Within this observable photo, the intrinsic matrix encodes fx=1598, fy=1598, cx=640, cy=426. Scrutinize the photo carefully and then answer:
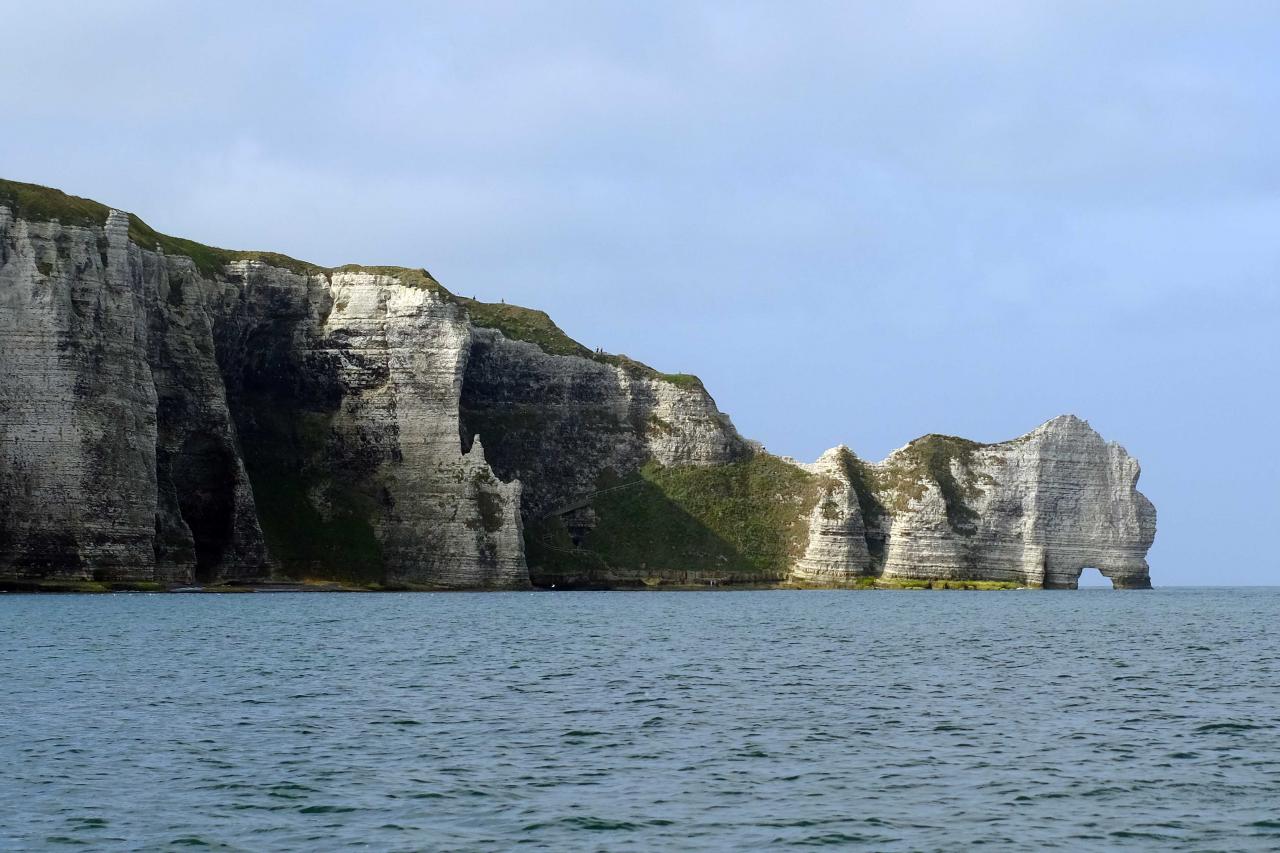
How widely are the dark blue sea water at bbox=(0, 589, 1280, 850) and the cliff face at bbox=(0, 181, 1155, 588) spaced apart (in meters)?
62.7

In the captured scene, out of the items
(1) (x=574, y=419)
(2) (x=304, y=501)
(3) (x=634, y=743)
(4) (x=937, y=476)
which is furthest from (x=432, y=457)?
(3) (x=634, y=743)

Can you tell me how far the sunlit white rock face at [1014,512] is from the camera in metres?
177

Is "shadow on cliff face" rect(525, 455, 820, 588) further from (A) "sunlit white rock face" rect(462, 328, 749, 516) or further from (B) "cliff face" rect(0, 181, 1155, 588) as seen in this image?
(A) "sunlit white rock face" rect(462, 328, 749, 516)

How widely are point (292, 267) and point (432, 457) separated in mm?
27805

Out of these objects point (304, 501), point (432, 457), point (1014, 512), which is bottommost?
point (304, 501)

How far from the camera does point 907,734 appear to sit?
40375 mm

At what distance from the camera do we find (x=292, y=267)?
174875 millimetres

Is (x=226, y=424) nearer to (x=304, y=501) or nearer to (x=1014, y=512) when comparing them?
(x=304, y=501)

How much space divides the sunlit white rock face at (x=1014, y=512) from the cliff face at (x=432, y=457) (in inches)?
10.0

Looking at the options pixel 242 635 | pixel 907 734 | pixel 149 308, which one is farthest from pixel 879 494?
pixel 907 734

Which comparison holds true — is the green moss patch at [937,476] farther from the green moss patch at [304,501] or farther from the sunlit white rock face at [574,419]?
Result: the green moss patch at [304,501]

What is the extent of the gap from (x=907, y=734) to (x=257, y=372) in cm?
14164

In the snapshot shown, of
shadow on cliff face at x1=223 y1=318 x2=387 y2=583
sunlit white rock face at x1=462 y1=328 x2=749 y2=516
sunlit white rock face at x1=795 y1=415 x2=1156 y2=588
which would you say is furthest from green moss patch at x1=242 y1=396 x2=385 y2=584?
sunlit white rock face at x1=795 y1=415 x2=1156 y2=588

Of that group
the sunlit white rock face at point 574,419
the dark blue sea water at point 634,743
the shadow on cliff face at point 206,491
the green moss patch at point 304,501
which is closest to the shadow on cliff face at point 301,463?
the green moss patch at point 304,501
